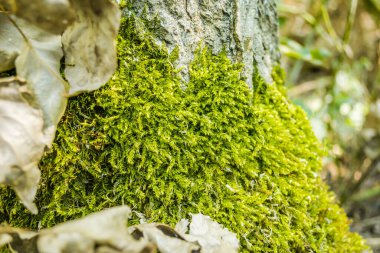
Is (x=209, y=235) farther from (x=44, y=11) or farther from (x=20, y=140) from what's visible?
(x=44, y=11)

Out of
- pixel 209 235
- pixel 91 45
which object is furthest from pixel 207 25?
pixel 209 235

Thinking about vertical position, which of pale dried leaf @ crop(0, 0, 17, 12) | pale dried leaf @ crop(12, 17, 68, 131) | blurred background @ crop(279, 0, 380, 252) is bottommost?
blurred background @ crop(279, 0, 380, 252)

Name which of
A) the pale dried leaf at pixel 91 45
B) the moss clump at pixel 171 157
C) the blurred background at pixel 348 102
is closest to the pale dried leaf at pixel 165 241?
the moss clump at pixel 171 157

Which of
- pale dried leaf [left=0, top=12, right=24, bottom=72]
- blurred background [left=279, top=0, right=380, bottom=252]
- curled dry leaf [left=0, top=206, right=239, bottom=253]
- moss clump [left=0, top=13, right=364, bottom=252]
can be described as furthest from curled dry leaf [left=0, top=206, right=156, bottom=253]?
blurred background [left=279, top=0, right=380, bottom=252]

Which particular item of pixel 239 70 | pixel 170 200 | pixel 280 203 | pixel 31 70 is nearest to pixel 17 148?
pixel 31 70

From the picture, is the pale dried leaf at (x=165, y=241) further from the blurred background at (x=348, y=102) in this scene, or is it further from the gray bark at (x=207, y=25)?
the blurred background at (x=348, y=102)

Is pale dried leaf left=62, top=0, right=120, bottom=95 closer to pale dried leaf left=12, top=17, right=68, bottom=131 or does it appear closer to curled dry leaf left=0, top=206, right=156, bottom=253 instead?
pale dried leaf left=12, top=17, right=68, bottom=131

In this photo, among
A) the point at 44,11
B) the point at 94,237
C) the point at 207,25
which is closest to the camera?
the point at 94,237
